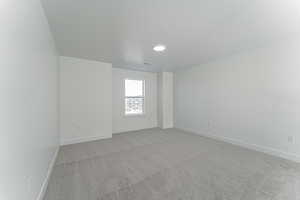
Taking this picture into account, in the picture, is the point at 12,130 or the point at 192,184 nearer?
the point at 12,130

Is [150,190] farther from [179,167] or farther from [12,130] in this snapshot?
[12,130]

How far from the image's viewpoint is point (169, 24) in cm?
198

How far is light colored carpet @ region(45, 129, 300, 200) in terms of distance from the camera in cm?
159

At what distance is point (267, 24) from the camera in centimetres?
203

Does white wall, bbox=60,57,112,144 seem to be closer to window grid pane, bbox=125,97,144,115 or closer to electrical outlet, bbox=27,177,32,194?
window grid pane, bbox=125,97,144,115

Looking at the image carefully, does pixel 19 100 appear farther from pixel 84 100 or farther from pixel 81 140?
pixel 81 140

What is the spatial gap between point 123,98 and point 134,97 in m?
0.51

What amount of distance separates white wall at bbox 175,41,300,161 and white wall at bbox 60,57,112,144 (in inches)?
128

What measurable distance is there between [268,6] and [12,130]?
311 centimetres

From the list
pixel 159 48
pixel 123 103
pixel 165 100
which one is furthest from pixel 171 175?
pixel 165 100

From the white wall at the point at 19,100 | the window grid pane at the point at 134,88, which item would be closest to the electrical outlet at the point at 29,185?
the white wall at the point at 19,100

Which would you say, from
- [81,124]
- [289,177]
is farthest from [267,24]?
[81,124]

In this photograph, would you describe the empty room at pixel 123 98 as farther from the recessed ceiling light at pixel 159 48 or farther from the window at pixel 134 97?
the window at pixel 134 97

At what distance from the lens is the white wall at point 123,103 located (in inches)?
182
